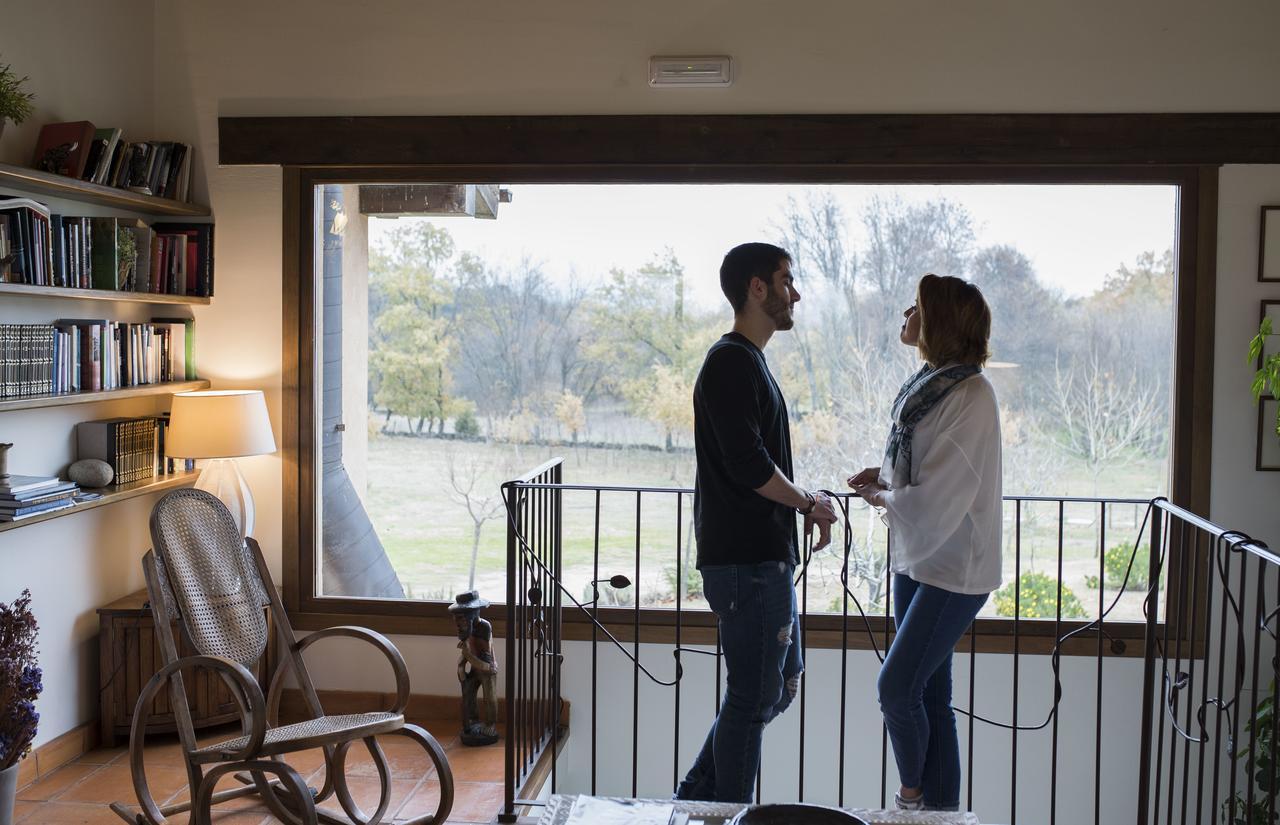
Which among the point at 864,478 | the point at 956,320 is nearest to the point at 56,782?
the point at 864,478

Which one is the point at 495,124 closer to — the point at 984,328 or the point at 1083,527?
the point at 984,328

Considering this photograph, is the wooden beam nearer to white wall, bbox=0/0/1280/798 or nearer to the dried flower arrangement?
white wall, bbox=0/0/1280/798

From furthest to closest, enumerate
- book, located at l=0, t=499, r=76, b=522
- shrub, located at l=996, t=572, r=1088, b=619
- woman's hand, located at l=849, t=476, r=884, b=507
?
shrub, located at l=996, t=572, r=1088, b=619 < book, located at l=0, t=499, r=76, b=522 < woman's hand, located at l=849, t=476, r=884, b=507

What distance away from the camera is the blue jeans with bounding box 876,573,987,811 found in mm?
2691

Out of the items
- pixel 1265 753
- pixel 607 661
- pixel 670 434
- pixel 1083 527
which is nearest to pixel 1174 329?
pixel 1083 527

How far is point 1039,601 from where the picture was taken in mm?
4203

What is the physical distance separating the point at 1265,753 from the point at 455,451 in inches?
122

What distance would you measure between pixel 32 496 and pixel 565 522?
1909mm

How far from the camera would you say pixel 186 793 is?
3.48 metres

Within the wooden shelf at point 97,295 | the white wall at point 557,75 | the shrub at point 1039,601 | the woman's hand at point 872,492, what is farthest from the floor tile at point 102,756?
the shrub at point 1039,601

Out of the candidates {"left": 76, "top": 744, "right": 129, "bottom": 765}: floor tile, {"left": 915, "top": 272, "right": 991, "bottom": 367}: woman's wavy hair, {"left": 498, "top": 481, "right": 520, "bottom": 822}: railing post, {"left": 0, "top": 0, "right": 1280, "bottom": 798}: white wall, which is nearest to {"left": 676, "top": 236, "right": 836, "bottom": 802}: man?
{"left": 915, "top": 272, "right": 991, "bottom": 367}: woman's wavy hair

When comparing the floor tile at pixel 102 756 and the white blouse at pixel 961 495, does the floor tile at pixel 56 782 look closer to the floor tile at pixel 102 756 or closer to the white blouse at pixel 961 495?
the floor tile at pixel 102 756

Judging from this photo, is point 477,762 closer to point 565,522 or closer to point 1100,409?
point 565,522

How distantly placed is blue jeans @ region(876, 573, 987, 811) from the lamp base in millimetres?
2481
